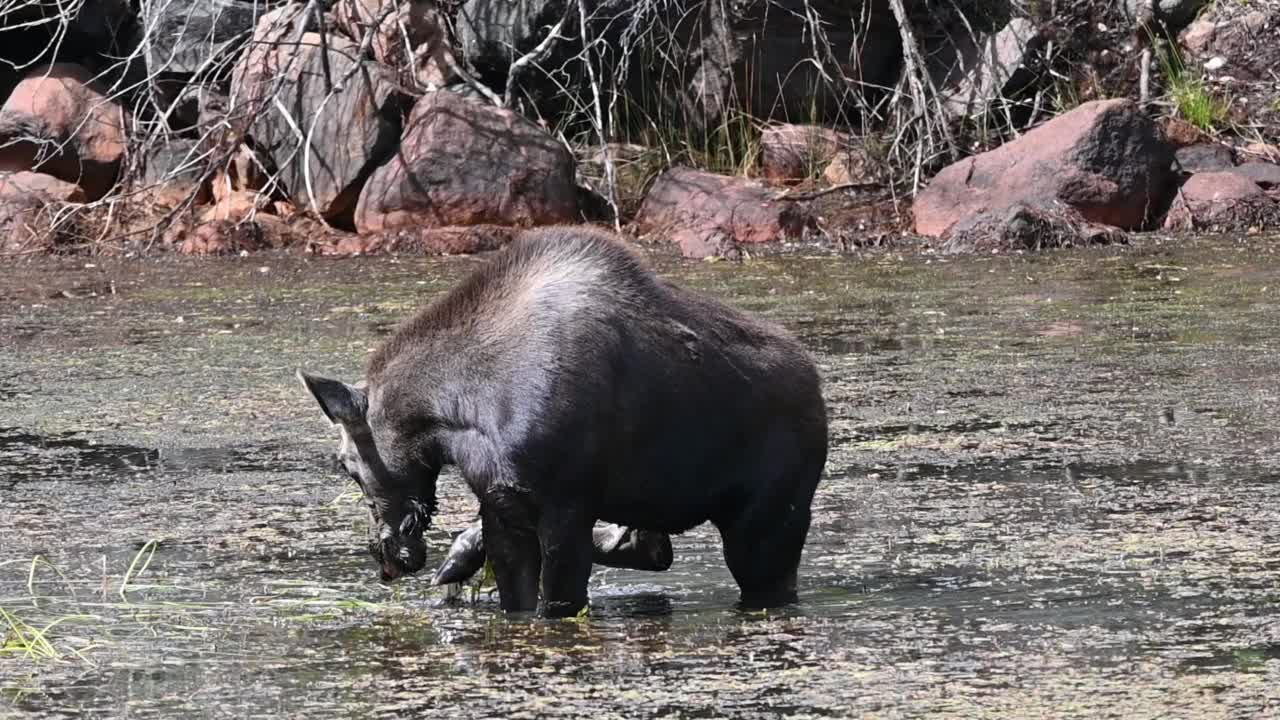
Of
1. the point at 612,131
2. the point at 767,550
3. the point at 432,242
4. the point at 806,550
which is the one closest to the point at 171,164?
the point at 432,242

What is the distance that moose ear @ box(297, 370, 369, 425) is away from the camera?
5.97m

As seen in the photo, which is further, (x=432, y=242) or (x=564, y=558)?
(x=432, y=242)

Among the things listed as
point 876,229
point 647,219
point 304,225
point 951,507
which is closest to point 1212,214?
point 876,229

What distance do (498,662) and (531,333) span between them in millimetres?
1050

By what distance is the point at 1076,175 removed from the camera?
56.9ft

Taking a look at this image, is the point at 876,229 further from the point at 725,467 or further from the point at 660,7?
the point at 725,467

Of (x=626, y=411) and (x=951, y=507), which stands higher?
(x=626, y=411)

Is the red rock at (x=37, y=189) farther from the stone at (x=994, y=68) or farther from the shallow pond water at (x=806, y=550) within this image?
the stone at (x=994, y=68)

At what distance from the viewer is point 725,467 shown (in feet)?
20.2

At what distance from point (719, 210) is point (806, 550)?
11183mm

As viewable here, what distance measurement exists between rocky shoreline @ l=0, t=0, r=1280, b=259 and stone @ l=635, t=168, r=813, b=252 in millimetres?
26

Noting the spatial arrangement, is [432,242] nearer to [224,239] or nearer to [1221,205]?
[224,239]

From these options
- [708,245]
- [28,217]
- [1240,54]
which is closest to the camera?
[708,245]

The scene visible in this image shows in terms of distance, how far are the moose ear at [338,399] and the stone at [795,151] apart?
44.5ft
